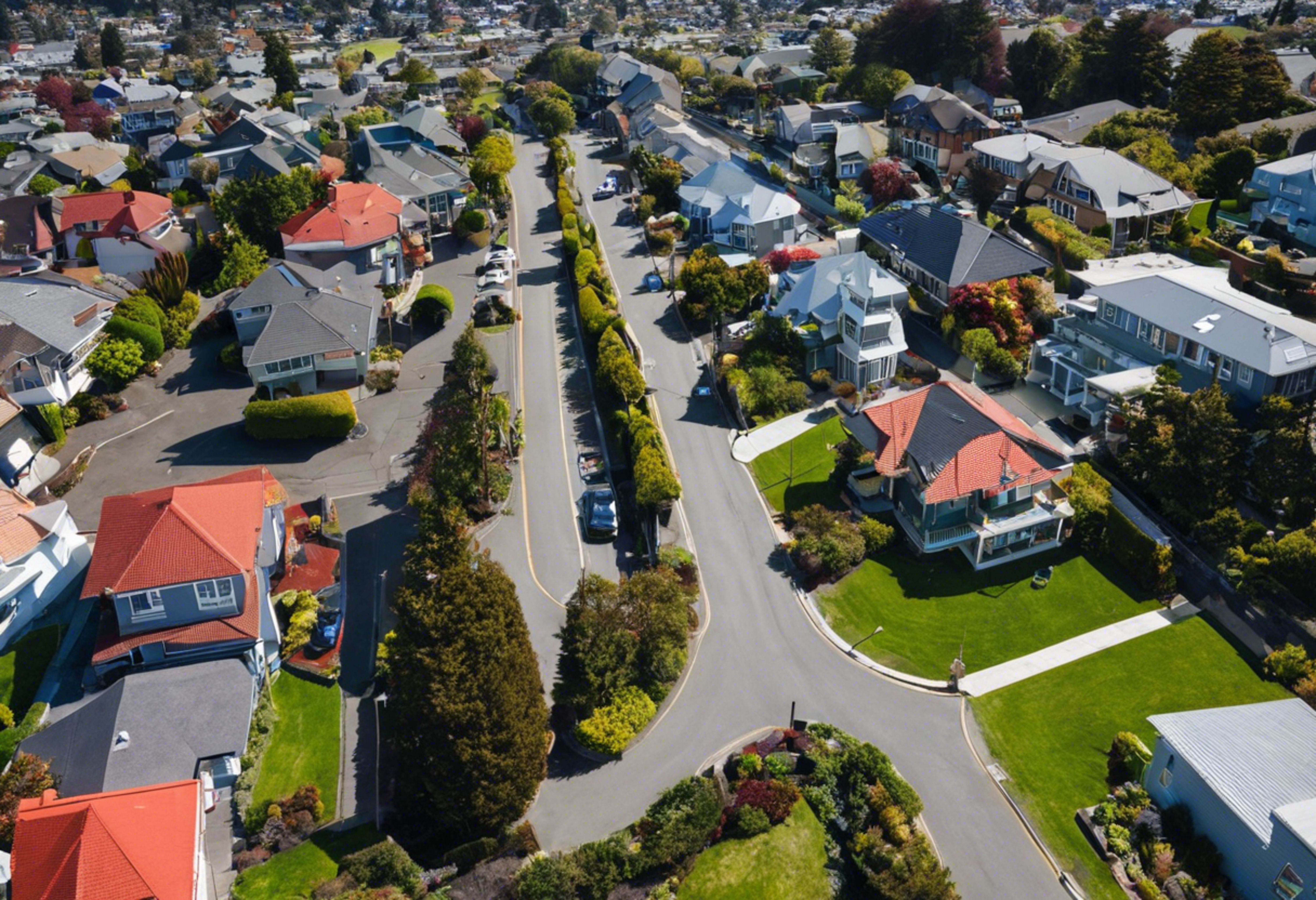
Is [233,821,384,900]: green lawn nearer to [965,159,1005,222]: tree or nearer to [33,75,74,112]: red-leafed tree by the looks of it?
[965,159,1005,222]: tree

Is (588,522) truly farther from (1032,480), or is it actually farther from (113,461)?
(113,461)

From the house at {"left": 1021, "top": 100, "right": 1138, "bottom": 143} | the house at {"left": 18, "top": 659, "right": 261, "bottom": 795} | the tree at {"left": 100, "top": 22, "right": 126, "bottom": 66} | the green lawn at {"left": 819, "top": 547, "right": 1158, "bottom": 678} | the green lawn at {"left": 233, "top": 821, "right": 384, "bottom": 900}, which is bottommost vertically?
the tree at {"left": 100, "top": 22, "right": 126, "bottom": 66}

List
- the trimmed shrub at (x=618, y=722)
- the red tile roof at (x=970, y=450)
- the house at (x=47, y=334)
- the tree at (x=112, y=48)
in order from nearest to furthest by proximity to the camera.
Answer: the trimmed shrub at (x=618, y=722), the red tile roof at (x=970, y=450), the house at (x=47, y=334), the tree at (x=112, y=48)

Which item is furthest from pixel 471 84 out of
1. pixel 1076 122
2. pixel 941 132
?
pixel 1076 122

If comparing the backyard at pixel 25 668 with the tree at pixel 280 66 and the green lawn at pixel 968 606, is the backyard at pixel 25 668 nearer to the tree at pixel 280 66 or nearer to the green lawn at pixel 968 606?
the green lawn at pixel 968 606

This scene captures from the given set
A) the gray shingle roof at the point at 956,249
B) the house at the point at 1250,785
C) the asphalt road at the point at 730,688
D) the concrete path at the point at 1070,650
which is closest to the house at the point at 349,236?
the asphalt road at the point at 730,688

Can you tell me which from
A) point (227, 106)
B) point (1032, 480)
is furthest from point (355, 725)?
point (227, 106)

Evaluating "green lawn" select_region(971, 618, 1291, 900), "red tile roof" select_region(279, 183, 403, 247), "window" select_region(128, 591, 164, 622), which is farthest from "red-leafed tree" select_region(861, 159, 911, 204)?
"window" select_region(128, 591, 164, 622)
